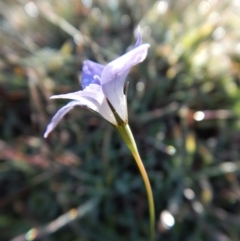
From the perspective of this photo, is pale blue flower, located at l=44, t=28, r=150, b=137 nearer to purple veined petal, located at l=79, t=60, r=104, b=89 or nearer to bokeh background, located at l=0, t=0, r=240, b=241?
purple veined petal, located at l=79, t=60, r=104, b=89

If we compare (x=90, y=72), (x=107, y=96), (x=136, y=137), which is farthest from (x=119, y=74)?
(x=136, y=137)

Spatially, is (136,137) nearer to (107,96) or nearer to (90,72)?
(90,72)

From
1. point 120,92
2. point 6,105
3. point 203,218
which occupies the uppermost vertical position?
point 6,105

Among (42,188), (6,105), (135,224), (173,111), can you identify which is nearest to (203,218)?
(135,224)

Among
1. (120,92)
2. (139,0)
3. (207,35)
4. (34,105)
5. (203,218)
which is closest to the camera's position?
(120,92)

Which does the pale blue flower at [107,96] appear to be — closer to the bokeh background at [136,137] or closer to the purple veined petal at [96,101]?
the purple veined petal at [96,101]

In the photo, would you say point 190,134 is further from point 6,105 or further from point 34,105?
point 6,105

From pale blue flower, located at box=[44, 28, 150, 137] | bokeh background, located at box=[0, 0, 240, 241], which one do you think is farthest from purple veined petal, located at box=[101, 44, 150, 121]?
bokeh background, located at box=[0, 0, 240, 241]
